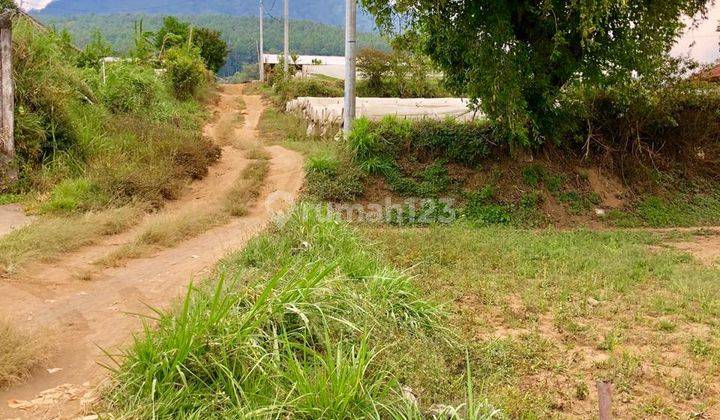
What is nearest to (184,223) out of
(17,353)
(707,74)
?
(17,353)

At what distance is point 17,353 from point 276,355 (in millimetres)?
1629

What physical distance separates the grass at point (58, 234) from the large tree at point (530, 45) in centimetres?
545

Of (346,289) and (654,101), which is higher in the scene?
(654,101)

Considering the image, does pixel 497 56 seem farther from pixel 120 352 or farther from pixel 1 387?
pixel 1 387

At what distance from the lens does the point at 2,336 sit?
13.1 feet

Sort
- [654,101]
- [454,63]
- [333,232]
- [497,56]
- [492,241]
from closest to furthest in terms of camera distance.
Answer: [333,232] < [492,241] < [497,56] < [454,63] < [654,101]

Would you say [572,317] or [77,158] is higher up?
[77,158]

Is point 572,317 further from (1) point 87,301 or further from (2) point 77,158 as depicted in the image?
(2) point 77,158

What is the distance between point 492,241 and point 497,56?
10.1ft

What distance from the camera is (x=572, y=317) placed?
211 inches

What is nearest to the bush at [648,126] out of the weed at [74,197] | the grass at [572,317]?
the grass at [572,317]

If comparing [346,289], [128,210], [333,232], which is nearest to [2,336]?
[346,289]

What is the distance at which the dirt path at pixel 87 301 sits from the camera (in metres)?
3.66

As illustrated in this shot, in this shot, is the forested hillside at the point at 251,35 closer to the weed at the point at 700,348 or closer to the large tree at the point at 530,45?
the large tree at the point at 530,45
